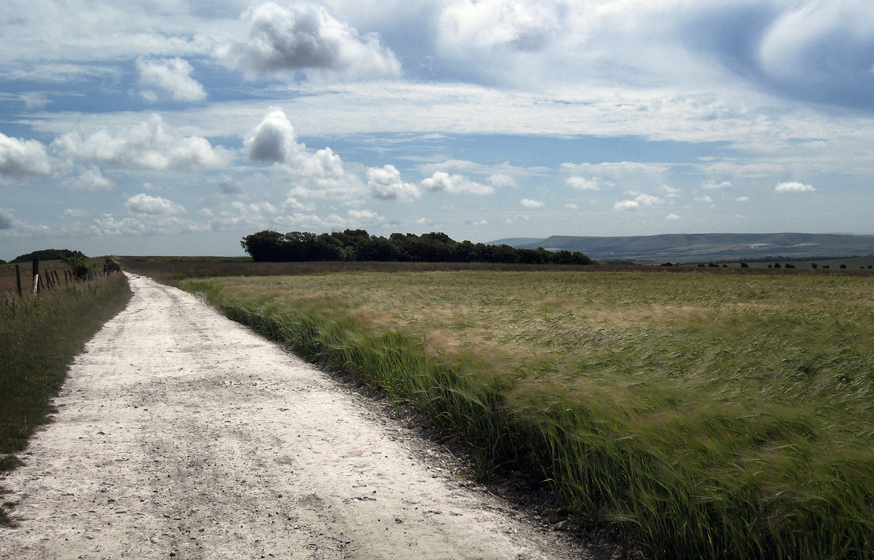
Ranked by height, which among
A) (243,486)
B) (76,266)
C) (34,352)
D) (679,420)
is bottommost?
(243,486)

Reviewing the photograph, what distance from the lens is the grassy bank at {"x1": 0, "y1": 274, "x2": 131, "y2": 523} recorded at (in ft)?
21.1

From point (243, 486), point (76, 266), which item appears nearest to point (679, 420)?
point (243, 486)

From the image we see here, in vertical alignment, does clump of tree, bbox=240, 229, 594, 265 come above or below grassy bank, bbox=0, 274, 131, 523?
above

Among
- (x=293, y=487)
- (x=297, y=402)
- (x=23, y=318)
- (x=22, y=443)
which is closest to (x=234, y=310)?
(x=23, y=318)

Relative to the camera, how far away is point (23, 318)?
1277 centimetres

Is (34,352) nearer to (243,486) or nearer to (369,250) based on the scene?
(243,486)

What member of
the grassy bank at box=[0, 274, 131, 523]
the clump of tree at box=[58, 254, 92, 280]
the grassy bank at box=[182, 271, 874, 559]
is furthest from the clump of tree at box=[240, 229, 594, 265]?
the grassy bank at box=[182, 271, 874, 559]

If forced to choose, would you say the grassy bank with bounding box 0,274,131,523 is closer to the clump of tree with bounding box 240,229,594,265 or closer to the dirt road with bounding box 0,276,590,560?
the dirt road with bounding box 0,276,590,560

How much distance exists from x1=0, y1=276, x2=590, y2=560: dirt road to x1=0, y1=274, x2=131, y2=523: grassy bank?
0.24 m

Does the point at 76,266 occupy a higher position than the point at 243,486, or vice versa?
the point at 76,266

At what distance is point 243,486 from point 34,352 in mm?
8068

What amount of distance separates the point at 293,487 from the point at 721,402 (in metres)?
3.57

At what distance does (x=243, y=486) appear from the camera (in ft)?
15.8

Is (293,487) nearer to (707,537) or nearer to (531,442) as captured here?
(531,442)
